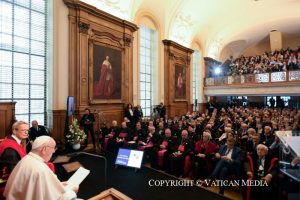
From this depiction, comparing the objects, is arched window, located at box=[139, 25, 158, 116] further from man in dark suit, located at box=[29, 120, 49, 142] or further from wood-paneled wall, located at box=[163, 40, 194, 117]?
man in dark suit, located at box=[29, 120, 49, 142]

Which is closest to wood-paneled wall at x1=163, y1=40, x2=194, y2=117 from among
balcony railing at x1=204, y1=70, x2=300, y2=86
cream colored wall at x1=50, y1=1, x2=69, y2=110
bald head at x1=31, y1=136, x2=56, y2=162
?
balcony railing at x1=204, y1=70, x2=300, y2=86

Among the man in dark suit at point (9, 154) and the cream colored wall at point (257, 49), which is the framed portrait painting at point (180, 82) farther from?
the man in dark suit at point (9, 154)

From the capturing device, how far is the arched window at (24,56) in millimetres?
7719

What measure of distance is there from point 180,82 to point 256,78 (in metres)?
6.30

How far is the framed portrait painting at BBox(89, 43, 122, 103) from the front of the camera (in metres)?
10.2

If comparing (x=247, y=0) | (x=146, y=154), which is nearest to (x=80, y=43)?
(x=146, y=154)

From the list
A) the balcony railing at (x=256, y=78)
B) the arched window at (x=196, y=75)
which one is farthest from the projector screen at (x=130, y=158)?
the arched window at (x=196, y=75)

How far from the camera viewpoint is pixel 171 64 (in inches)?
623

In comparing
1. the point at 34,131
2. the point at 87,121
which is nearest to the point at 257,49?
the point at 87,121

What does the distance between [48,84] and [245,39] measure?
818 inches

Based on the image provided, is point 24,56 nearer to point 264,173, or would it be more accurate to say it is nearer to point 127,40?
point 127,40

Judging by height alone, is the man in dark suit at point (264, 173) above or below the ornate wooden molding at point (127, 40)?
below

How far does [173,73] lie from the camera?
16.1 metres

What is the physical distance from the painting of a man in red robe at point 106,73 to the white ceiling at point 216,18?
2.10 metres
